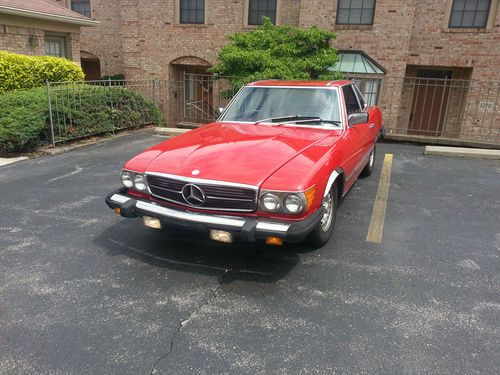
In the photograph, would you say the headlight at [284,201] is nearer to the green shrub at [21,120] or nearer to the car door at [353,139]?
the car door at [353,139]

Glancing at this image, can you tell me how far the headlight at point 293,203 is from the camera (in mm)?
3068

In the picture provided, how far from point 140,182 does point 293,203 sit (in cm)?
145

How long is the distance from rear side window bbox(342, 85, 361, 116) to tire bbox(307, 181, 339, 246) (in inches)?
52.2

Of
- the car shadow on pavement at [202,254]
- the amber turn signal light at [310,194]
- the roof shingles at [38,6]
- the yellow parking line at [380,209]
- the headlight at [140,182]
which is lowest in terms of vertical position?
the car shadow on pavement at [202,254]

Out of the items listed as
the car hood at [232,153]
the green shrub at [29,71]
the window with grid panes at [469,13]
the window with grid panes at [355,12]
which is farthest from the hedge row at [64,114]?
the window with grid panes at [469,13]

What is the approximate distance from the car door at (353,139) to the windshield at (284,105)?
0.27 metres

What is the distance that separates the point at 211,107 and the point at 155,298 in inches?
525

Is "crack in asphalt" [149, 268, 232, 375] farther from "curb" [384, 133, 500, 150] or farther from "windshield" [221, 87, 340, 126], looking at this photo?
"curb" [384, 133, 500, 150]

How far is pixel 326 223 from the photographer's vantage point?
3.94 meters

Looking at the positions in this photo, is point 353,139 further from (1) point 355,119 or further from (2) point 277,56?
(2) point 277,56

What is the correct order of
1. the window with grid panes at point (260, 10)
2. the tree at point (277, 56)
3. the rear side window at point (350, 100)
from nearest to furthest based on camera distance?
1. the rear side window at point (350, 100)
2. the tree at point (277, 56)
3. the window with grid panes at point (260, 10)

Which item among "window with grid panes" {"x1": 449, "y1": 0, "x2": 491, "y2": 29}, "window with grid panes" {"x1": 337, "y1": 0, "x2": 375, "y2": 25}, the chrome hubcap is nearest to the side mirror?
the chrome hubcap

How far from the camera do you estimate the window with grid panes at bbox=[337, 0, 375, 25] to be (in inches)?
498

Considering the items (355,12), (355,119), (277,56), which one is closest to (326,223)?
(355,119)
